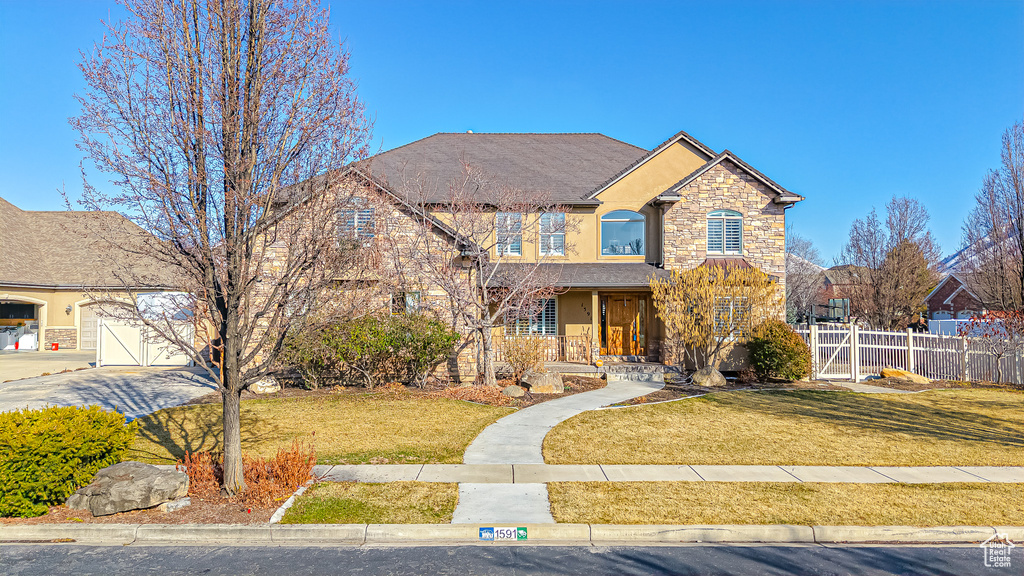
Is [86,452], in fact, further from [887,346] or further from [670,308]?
[887,346]

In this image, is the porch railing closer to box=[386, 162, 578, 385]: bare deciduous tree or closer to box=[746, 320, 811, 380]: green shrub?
box=[386, 162, 578, 385]: bare deciduous tree

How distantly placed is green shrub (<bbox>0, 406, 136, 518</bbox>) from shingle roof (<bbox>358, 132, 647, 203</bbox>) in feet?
40.8

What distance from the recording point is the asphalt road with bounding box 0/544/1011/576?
5.36 m

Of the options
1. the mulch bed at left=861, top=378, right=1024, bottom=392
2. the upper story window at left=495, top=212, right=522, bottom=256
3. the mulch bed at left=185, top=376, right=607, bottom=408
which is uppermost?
the upper story window at left=495, top=212, right=522, bottom=256

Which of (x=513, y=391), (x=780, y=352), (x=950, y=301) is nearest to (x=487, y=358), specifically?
(x=513, y=391)

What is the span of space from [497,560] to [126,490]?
4.59m

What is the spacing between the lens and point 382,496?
7043 millimetres

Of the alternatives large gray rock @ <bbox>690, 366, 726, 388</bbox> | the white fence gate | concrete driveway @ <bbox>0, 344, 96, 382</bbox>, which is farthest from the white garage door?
large gray rock @ <bbox>690, 366, 726, 388</bbox>

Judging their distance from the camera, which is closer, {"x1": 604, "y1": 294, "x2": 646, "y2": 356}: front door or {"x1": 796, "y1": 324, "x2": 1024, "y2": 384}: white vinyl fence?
{"x1": 796, "y1": 324, "x2": 1024, "y2": 384}: white vinyl fence

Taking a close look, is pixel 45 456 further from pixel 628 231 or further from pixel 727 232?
pixel 727 232

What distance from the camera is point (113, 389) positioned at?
15734mm

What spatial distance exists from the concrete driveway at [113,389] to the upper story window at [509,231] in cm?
939

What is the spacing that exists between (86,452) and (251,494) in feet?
6.96

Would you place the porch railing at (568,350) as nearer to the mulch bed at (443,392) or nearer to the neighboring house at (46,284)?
the mulch bed at (443,392)
